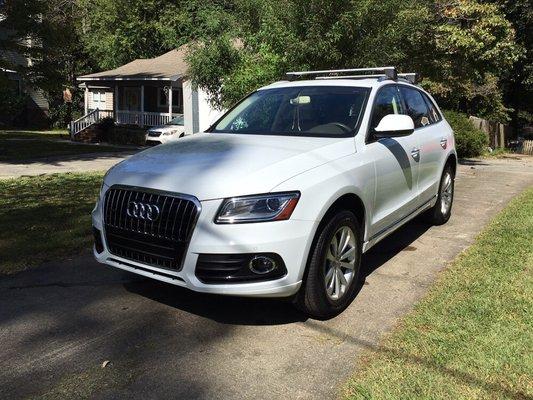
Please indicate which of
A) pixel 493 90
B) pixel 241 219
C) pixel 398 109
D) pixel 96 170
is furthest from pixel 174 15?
pixel 241 219

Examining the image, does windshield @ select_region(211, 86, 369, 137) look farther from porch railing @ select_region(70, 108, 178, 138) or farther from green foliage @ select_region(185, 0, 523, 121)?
porch railing @ select_region(70, 108, 178, 138)

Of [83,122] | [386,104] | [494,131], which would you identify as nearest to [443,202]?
[386,104]

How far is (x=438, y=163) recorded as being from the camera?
6.32 metres

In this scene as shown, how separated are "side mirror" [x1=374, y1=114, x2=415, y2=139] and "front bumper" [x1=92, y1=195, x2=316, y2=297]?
1384 mm

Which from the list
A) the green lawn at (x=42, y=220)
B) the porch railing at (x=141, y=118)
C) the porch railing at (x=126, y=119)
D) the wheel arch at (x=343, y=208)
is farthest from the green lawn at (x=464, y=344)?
the porch railing at (x=141, y=118)

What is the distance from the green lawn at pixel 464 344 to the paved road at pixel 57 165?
9.92 m

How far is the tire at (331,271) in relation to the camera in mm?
3754

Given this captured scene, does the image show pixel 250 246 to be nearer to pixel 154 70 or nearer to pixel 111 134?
pixel 111 134

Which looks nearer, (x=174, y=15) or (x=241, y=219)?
(x=241, y=219)

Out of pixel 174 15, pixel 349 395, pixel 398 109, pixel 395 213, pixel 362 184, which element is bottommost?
pixel 349 395

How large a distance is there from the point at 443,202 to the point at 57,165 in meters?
10.3

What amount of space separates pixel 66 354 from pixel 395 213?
3.04m

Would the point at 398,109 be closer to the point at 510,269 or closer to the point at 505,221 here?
the point at 510,269

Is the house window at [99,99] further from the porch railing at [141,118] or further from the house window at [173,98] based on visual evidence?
the house window at [173,98]
